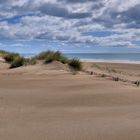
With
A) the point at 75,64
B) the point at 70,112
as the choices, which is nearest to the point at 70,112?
the point at 70,112

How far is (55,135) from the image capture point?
438 centimetres

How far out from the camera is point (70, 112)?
5.59 meters

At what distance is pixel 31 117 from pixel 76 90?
2.58 metres

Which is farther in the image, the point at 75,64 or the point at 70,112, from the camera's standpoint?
the point at 75,64

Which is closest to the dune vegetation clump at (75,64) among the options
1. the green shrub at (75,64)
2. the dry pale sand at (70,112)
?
the green shrub at (75,64)

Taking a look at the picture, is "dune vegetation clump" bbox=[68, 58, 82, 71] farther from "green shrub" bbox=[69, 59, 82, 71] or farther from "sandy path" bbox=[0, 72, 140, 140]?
"sandy path" bbox=[0, 72, 140, 140]

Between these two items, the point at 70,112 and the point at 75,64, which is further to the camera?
the point at 75,64

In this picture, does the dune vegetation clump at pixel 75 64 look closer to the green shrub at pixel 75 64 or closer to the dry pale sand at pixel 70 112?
the green shrub at pixel 75 64

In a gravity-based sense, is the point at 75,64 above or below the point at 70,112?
above

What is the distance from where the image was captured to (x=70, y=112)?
5594 millimetres

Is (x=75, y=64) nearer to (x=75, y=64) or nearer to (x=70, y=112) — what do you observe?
(x=75, y=64)

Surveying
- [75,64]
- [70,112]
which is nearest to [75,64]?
[75,64]

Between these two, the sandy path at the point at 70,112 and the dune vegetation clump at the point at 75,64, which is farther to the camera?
the dune vegetation clump at the point at 75,64

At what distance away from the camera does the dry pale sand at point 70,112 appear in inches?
174
